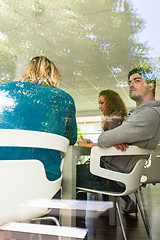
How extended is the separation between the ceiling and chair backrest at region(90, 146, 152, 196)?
564 mm

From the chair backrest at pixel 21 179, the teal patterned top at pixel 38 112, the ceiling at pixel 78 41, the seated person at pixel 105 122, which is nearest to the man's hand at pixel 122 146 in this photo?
the seated person at pixel 105 122

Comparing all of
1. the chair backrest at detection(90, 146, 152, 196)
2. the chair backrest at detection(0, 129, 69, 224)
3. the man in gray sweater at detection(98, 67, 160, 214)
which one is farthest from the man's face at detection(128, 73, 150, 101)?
the chair backrest at detection(0, 129, 69, 224)

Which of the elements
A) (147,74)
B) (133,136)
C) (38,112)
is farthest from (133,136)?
(147,74)

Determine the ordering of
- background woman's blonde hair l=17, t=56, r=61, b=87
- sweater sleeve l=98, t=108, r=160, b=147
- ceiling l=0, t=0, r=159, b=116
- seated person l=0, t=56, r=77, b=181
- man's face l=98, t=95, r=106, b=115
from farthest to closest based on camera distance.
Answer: ceiling l=0, t=0, r=159, b=116 < man's face l=98, t=95, r=106, b=115 < background woman's blonde hair l=17, t=56, r=61, b=87 < sweater sleeve l=98, t=108, r=160, b=147 < seated person l=0, t=56, r=77, b=181

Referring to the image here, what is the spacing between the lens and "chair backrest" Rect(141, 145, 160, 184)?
130 cm

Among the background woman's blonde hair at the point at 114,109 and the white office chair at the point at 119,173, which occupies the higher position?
the background woman's blonde hair at the point at 114,109

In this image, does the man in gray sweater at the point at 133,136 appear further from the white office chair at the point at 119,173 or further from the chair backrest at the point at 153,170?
the chair backrest at the point at 153,170

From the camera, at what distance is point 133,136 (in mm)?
1122

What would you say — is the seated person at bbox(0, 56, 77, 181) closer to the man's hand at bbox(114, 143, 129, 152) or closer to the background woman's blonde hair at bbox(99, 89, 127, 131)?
the man's hand at bbox(114, 143, 129, 152)

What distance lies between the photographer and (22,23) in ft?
7.90

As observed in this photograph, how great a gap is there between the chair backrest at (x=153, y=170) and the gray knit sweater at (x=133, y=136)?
141 millimetres

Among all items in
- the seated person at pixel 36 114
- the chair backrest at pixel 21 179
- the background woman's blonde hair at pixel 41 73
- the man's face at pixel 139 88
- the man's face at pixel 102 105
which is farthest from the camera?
the man's face at pixel 102 105

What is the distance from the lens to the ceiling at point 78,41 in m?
1.89

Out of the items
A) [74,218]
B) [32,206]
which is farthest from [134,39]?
[32,206]
